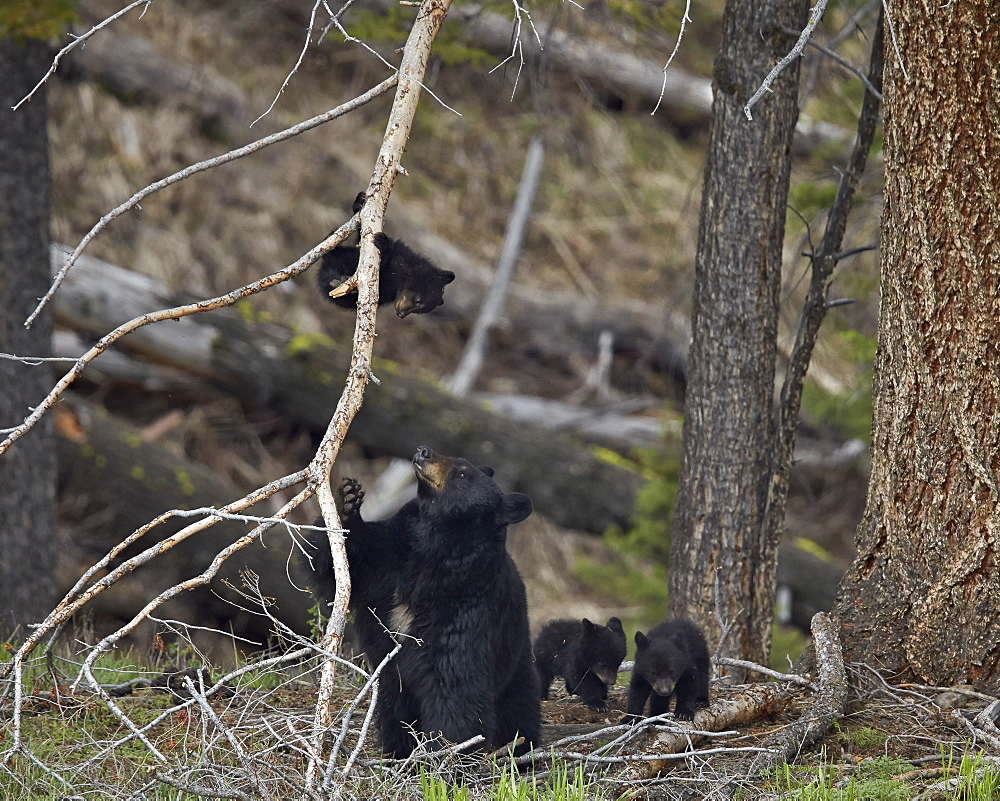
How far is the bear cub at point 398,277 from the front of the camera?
14.1 ft

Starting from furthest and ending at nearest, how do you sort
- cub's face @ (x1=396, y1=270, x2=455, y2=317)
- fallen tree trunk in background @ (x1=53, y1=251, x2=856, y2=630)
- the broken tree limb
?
fallen tree trunk in background @ (x1=53, y1=251, x2=856, y2=630)
cub's face @ (x1=396, y1=270, x2=455, y2=317)
the broken tree limb

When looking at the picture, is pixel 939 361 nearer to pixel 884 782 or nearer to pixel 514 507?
pixel 884 782

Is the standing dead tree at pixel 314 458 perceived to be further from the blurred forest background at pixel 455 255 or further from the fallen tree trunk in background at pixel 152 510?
the fallen tree trunk in background at pixel 152 510

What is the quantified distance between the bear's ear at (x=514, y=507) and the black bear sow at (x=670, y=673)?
772mm

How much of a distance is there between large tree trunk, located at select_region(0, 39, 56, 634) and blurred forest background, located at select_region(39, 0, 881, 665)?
5.92 feet

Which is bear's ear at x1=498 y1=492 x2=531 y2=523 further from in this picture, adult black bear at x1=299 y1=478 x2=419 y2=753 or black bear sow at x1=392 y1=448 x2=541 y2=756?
adult black bear at x1=299 y1=478 x2=419 y2=753

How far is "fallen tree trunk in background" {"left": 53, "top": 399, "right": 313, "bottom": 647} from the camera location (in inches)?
354

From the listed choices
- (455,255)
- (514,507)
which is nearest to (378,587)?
(514,507)

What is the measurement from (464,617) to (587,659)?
1058 mm

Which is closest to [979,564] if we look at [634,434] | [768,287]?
[768,287]

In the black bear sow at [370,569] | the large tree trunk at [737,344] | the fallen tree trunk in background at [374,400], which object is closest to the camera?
the black bear sow at [370,569]

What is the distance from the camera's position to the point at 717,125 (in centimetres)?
551

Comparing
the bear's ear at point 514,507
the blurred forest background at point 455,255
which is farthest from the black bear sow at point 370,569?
the blurred forest background at point 455,255

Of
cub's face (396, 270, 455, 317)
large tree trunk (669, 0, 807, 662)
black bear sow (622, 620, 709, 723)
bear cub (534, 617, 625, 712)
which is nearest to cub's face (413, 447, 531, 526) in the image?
cub's face (396, 270, 455, 317)
